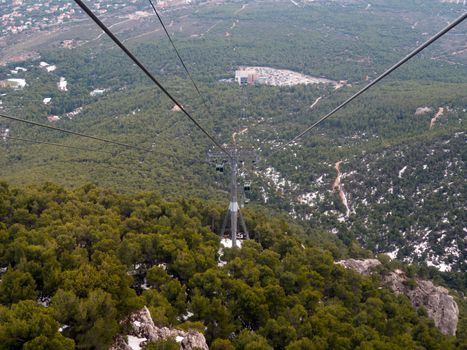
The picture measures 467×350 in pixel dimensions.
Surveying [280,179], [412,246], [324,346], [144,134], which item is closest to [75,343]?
[324,346]

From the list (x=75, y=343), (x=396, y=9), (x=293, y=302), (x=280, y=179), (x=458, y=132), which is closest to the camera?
(x=75, y=343)

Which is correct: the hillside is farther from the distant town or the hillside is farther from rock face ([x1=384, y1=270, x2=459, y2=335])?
rock face ([x1=384, y1=270, x2=459, y2=335])

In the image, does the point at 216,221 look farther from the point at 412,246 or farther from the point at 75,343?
the point at 412,246

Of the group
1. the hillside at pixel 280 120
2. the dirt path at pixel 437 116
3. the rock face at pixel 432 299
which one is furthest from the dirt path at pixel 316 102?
the rock face at pixel 432 299

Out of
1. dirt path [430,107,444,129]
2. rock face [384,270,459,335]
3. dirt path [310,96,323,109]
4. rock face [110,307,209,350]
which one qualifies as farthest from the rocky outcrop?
dirt path [310,96,323,109]

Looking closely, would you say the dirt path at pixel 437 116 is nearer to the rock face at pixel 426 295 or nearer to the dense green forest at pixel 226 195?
the dense green forest at pixel 226 195

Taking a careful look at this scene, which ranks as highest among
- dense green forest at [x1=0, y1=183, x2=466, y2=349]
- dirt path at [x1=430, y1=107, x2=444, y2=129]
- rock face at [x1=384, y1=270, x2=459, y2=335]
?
dense green forest at [x1=0, y1=183, x2=466, y2=349]
